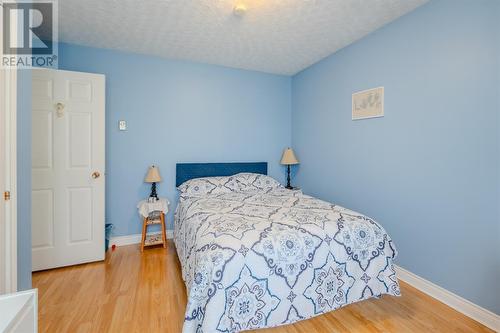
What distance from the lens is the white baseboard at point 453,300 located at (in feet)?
5.42

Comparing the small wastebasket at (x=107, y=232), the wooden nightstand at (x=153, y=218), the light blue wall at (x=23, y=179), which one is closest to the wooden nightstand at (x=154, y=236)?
the wooden nightstand at (x=153, y=218)

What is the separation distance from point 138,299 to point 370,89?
296 cm

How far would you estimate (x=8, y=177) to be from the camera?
134cm

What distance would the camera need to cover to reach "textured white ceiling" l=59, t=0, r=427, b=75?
2064mm

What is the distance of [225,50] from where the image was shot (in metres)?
2.93

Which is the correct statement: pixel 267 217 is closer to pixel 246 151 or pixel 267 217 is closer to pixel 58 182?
pixel 246 151

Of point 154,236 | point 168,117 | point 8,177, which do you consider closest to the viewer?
point 8,177

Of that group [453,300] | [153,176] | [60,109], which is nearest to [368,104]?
[453,300]

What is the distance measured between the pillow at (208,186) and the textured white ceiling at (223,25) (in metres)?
1.61

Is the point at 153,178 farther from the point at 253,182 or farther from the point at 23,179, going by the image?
the point at 23,179

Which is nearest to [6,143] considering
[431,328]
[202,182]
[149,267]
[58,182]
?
[58,182]

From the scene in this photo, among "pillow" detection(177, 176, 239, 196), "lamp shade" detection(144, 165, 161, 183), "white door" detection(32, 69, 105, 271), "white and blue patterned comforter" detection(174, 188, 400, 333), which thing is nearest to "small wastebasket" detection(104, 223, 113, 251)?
"white door" detection(32, 69, 105, 271)

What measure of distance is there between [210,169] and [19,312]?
8.45ft

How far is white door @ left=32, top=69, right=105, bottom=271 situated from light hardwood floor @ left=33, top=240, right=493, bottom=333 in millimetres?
270
